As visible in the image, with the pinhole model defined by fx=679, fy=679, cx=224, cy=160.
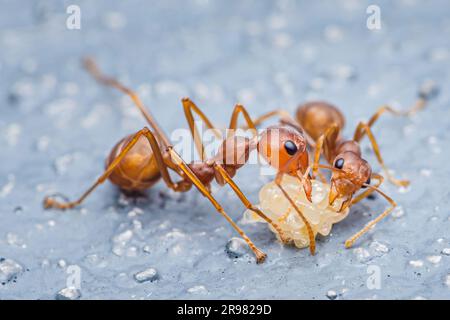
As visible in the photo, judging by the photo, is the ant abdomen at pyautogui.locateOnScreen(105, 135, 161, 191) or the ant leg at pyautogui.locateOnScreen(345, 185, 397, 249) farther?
the ant abdomen at pyautogui.locateOnScreen(105, 135, 161, 191)

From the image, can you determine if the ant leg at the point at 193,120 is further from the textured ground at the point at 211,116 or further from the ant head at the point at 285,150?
the ant head at the point at 285,150

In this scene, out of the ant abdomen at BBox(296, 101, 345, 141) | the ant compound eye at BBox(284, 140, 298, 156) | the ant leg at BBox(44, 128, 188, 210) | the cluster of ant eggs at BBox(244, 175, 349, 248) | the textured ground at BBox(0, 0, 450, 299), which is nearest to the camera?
the textured ground at BBox(0, 0, 450, 299)

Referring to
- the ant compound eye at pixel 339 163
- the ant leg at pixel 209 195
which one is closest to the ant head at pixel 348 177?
the ant compound eye at pixel 339 163

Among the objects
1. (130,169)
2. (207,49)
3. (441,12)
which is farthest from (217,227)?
(441,12)

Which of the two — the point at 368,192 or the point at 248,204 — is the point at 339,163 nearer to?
the point at 368,192

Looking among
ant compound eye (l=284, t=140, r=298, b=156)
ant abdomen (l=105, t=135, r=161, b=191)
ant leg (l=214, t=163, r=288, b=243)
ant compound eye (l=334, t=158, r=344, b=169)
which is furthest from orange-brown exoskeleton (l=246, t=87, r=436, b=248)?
ant abdomen (l=105, t=135, r=161, b=191)

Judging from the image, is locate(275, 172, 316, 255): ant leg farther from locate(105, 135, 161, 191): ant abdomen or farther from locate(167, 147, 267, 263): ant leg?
locate(105, 135, 161, 191): ant abdomen
